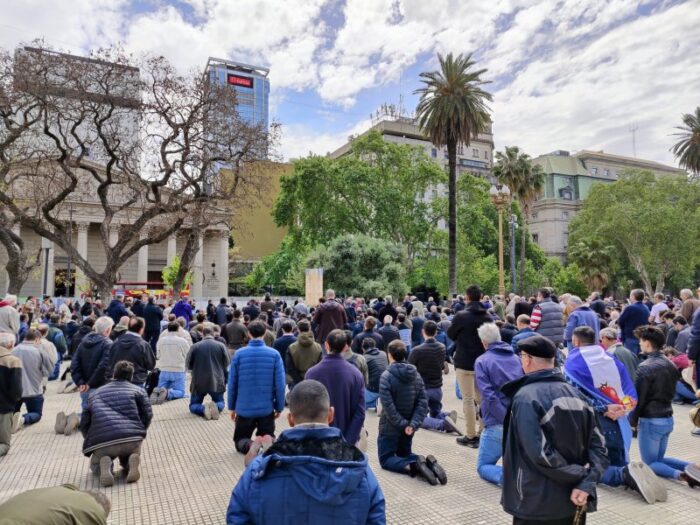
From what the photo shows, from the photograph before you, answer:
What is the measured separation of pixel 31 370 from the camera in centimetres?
745

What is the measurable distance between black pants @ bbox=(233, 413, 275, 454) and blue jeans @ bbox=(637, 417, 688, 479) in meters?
4.29

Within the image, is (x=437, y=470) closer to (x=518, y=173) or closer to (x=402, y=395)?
(x=402, y=395)

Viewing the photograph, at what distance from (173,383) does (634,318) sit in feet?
31.1

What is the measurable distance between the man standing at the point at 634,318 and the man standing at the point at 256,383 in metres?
7.63

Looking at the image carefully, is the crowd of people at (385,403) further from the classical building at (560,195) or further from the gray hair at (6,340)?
the classical building at (560,195)

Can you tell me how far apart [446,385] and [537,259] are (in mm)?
45963

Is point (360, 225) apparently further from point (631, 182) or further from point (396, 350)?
point (396, 350)

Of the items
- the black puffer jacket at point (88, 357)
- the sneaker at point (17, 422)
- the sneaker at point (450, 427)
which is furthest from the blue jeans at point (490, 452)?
the sneaker at point (17, 422)

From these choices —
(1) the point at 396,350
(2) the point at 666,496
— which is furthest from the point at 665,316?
(1) the point at 396,350

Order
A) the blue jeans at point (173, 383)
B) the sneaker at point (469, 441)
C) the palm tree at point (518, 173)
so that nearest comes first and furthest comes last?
→ the sneaker at point (469, 441)
the blue jeans at point (173, 383)
the palm tree at point (518, 173)

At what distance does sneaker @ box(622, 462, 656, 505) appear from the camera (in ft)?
15.4

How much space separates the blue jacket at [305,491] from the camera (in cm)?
206

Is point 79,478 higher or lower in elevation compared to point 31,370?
lower

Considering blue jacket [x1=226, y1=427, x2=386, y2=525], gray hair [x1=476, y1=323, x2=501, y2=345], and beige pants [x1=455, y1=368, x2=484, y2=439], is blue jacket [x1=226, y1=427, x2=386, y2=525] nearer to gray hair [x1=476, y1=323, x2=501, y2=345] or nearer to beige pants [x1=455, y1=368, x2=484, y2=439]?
gray hair [x1=476, y1=323, x2=501, y2=345]
